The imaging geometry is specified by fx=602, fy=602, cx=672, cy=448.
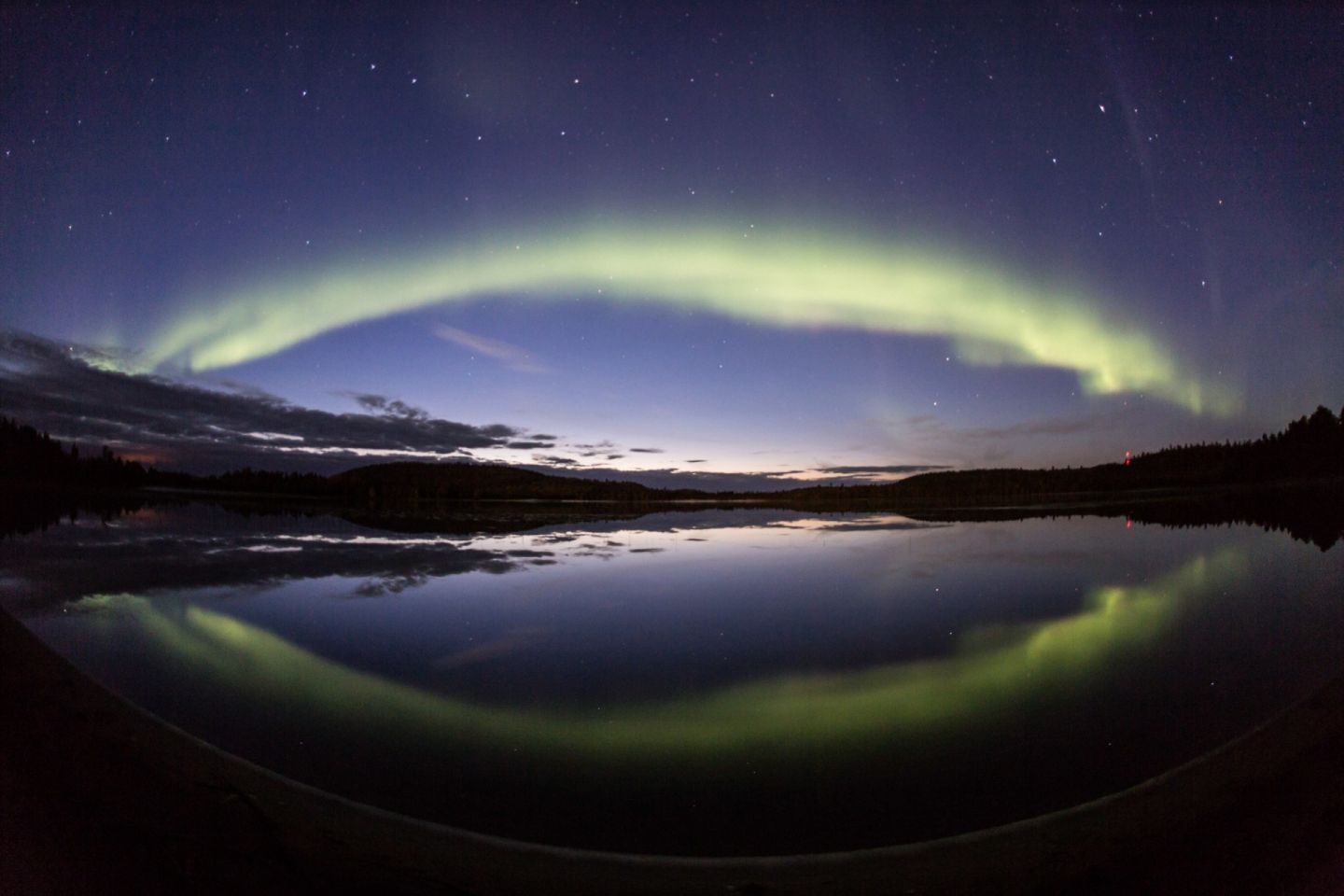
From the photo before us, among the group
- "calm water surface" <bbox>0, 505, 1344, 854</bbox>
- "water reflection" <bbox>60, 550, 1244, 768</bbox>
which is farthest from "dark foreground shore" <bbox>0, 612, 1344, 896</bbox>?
"water reflection" <bbox>60, 550, 1244, 768</bbox>

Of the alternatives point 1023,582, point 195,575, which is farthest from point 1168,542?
point 195,575

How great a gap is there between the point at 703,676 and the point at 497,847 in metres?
3.23

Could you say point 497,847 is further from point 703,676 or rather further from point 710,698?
point 703,676

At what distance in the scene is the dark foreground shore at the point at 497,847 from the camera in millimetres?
2734

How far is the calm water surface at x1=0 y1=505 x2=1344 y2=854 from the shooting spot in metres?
3.83

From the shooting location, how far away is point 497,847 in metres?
3.21

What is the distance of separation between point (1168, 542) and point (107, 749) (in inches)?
898

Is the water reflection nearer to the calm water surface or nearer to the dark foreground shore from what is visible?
the calm water surface

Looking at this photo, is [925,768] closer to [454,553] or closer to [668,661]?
[668,661]

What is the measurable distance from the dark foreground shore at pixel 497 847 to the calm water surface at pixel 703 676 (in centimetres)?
28

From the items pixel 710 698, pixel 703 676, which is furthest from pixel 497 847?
pixel 703 676

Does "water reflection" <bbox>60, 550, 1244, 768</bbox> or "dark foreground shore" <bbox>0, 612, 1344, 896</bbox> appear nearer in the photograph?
"dark foreground shore" <bbox>0, 612, 1344, 896</bbox>

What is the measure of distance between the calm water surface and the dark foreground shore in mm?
278

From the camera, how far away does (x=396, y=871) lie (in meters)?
2.88
